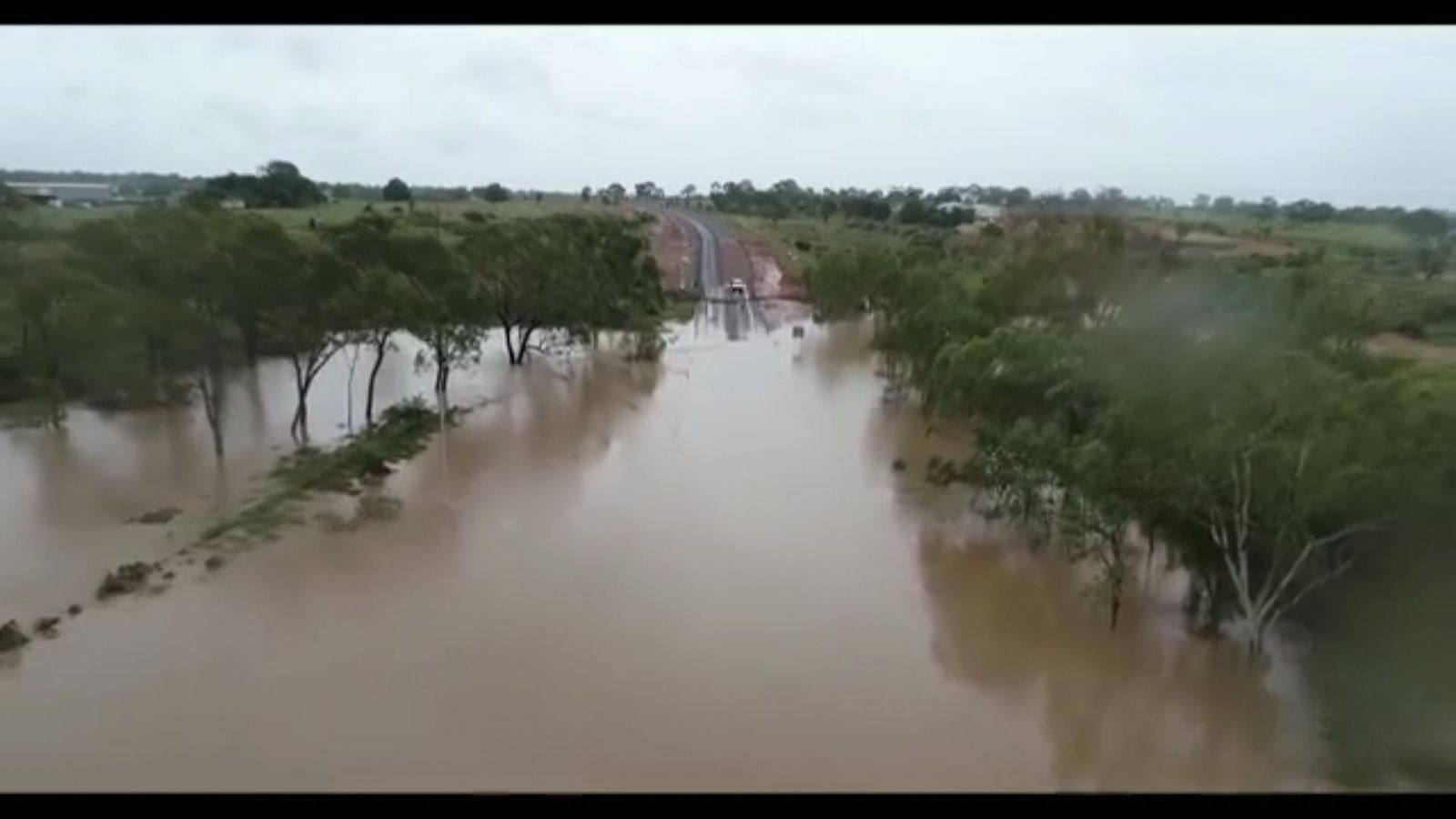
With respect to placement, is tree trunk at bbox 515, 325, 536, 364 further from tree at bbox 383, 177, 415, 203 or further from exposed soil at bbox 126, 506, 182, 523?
tree at bbox 383, 177, 415, 203

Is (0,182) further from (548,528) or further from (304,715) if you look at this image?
(548,528)

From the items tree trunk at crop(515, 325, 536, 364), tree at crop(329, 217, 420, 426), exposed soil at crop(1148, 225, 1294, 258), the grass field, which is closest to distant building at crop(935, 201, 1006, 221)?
exposed soil at crop(1148, 225, 1294, 258)

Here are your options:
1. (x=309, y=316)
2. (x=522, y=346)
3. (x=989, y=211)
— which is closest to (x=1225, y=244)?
(x=989, y=211)

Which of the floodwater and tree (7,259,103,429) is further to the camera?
tree (7,259,103,429)

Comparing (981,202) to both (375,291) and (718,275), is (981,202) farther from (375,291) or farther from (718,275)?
(375,291)

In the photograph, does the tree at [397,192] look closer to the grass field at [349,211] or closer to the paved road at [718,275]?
the grass field at [349,211]
